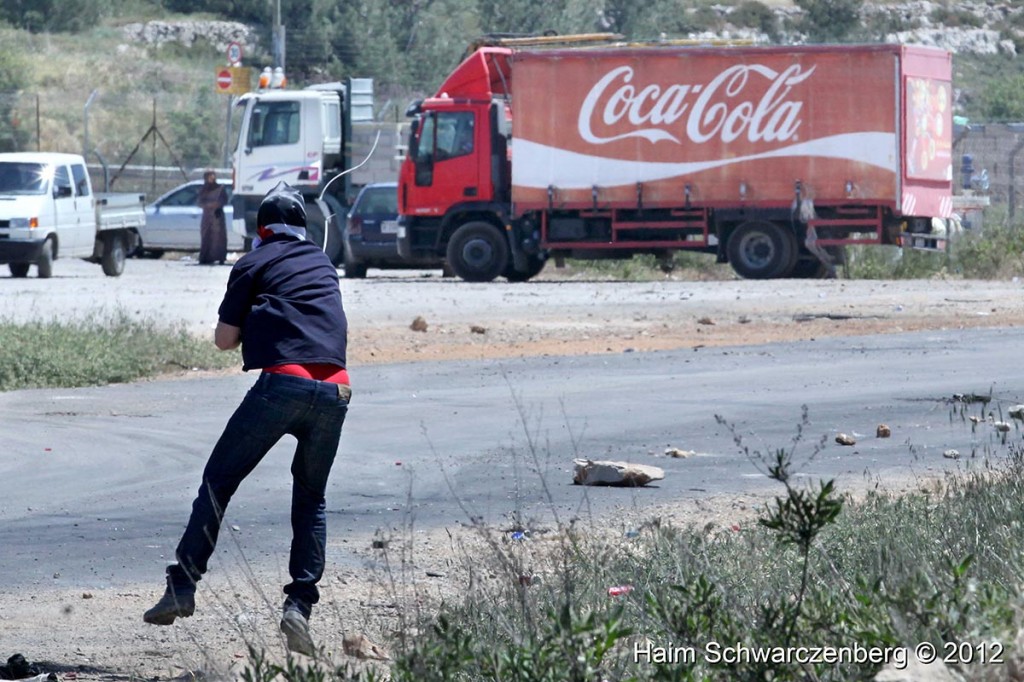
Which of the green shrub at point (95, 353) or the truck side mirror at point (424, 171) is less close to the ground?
the truck side mirror at point (424, 171)

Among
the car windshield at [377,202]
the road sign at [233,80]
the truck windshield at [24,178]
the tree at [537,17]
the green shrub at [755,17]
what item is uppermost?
the green shrub at [755,17]

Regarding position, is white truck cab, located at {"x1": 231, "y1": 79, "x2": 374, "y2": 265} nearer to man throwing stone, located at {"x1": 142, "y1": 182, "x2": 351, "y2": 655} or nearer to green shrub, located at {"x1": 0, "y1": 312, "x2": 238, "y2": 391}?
green shrub, located at {"x1": 0, "y1": 312, "x2": 238, "y2": 391}

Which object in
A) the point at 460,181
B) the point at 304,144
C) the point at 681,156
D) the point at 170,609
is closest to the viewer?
the point at 170,609

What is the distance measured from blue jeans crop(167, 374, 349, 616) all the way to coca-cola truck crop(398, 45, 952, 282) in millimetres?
20948

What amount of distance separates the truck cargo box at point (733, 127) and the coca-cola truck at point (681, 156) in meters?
0.02

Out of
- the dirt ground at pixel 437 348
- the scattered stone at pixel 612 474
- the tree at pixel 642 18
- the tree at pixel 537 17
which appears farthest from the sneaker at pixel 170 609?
the tree at pixel 642 18

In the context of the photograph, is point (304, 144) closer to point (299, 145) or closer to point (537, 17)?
point (299, 145)

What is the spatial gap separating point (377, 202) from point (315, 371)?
76.4 feet

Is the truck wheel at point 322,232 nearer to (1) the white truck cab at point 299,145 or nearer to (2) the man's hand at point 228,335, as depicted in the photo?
(1) the white truck cab at point 299,145

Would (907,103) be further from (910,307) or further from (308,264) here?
(308,264)

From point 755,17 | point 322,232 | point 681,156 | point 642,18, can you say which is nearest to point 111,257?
point 322,232

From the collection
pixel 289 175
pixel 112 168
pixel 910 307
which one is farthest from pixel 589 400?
pixel 112 168

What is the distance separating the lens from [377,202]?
29.1 m

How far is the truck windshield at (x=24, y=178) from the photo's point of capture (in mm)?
26953
